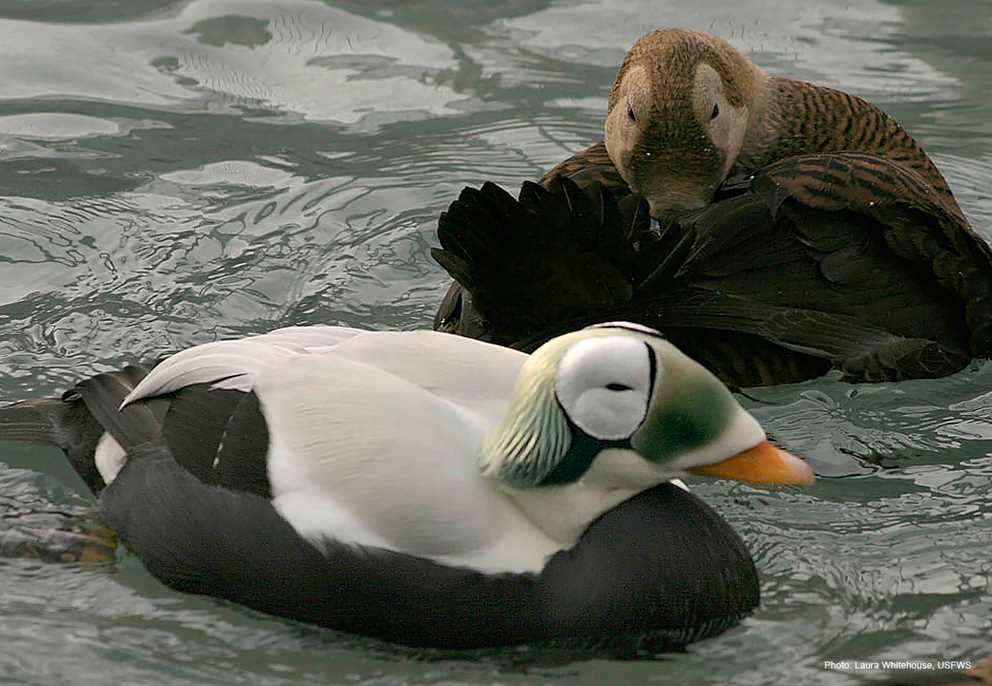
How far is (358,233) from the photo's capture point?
6.87 m

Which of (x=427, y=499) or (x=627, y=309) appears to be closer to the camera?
(x=427, y=499)

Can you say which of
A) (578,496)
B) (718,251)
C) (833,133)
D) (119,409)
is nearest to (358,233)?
(833,133)

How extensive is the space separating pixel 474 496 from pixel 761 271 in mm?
1508

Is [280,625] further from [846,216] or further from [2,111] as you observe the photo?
[2,111]

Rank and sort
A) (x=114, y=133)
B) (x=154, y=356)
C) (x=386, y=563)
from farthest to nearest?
(x=114, y=133), (x=154, y=356), (x=386, y=563)

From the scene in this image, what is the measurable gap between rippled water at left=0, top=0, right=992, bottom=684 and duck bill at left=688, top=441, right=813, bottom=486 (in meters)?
0.38

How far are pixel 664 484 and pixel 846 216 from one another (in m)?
1.38

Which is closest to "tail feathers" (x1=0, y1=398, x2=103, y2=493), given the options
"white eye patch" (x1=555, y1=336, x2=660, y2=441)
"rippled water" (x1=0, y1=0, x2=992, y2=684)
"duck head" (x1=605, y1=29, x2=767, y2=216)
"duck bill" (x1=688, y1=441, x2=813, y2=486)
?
"rippled water" (x1=0, y1=0, x2=992, y2=684)

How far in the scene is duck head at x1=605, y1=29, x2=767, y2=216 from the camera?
5.63 m

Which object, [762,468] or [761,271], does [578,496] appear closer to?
[762,468]

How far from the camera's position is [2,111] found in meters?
7.85

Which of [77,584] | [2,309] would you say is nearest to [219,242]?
[2,309]

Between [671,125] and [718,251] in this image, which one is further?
[671,125]

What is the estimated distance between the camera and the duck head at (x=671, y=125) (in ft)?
18.5
